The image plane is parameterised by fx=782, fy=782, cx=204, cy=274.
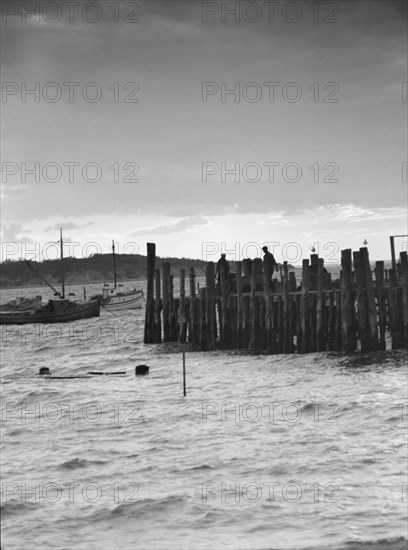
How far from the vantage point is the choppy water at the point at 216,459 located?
27.9 ft

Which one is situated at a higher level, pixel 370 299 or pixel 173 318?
pixel 370 299

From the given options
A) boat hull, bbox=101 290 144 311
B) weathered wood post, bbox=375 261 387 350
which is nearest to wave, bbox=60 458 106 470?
weathered wood post, bbox=375 261 387 350

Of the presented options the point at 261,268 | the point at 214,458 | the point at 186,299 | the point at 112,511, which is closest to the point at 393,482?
the point at 214,458

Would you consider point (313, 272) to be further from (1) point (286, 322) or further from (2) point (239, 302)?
(2) point (239, 302)

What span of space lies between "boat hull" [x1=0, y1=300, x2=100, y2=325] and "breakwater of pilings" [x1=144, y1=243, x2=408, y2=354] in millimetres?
23924

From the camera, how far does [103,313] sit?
65.1 metres

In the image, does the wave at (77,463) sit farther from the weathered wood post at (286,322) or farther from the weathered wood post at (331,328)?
the weathered wood post at (286,322)

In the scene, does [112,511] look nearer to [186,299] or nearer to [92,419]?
[92,419]

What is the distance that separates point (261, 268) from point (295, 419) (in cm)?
1058

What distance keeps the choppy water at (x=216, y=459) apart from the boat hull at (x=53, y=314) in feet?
103

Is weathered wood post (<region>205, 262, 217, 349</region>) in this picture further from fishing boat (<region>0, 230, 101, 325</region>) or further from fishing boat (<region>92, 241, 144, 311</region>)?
fishing boat (<region>92, 241, 144, 311</region>)

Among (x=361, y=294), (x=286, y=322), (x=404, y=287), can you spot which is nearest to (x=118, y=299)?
(x=286, y=322)

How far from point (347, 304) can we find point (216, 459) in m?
9.86

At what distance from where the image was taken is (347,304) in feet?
66.8
